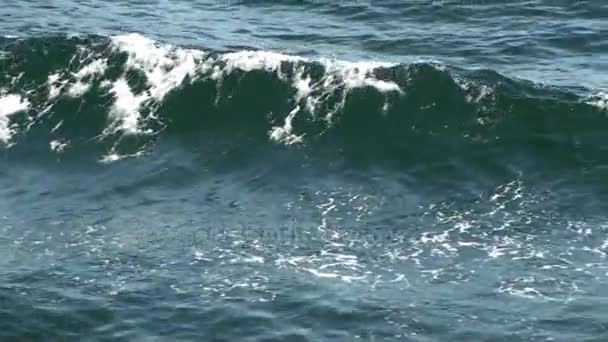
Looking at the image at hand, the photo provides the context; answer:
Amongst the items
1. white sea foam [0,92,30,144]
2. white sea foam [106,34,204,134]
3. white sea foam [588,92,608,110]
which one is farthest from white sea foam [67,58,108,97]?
white sea foam [588,92,608,110]

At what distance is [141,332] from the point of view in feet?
82.7

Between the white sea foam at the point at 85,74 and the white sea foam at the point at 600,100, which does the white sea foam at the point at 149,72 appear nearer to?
the white sea foam at the point at 85,74

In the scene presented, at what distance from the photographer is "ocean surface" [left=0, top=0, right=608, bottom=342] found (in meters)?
25.9

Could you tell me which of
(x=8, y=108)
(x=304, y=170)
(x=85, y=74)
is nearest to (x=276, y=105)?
(x=304, y=170)

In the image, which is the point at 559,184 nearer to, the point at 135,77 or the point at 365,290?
the point at 365,290

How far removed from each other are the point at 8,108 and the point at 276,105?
858cm

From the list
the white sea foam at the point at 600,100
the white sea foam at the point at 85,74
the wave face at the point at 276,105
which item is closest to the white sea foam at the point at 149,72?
the wave face at the point at 276,105

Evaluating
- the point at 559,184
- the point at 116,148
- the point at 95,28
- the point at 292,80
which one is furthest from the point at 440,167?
the point at 95,28

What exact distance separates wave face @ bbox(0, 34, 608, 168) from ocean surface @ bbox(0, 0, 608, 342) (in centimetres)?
7

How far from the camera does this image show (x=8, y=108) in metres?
39.2

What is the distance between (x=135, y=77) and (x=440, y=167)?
36.3ft

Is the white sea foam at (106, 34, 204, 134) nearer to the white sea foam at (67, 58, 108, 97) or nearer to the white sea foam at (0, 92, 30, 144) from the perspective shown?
the white sea foam at (67, 58, 108, 97)

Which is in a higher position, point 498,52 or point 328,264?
point 498,52

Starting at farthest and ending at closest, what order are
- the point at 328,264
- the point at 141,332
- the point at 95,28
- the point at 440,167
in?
the point at 95,28 < the point at 440,167 < the point at 328,264 < the point at 141,332
